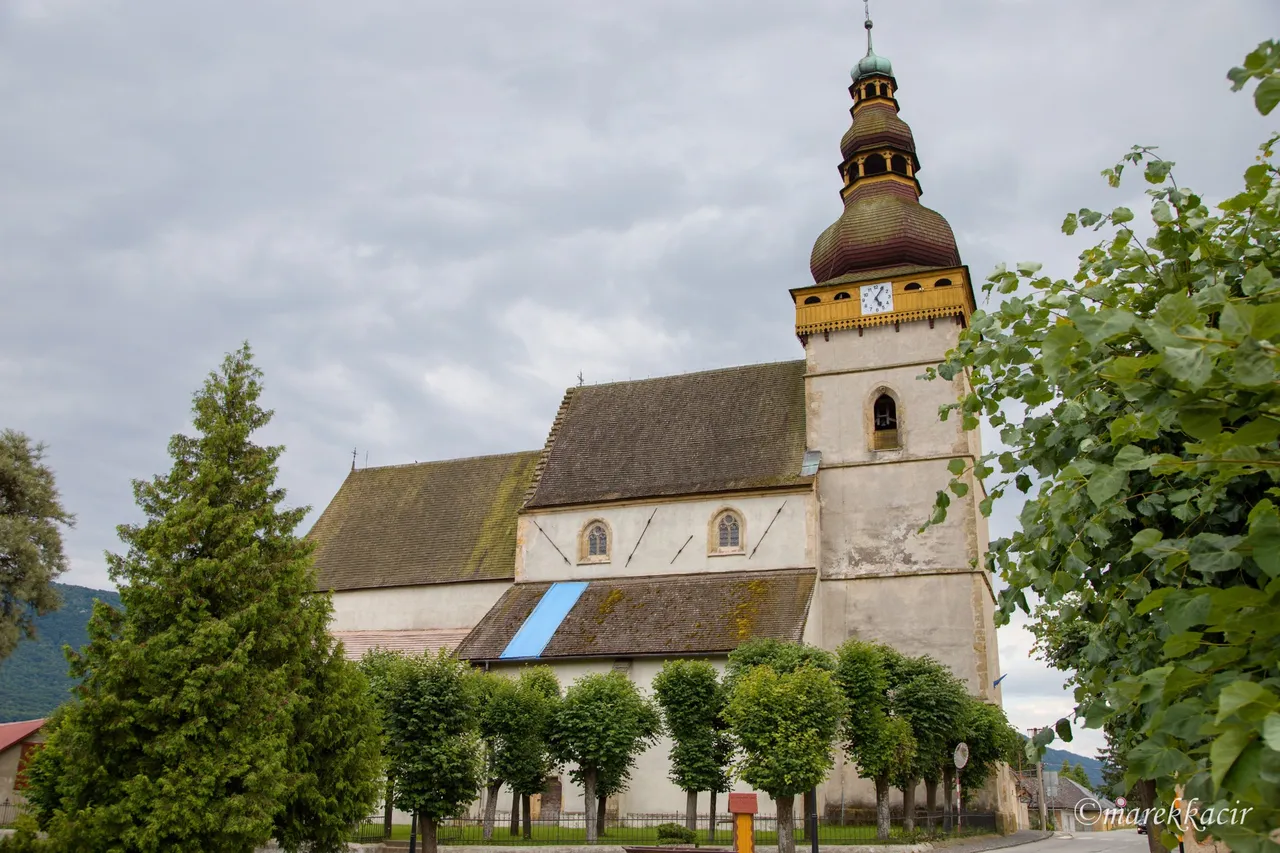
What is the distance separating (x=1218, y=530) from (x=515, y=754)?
24201 millimetres

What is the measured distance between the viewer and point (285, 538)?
20.6 meters

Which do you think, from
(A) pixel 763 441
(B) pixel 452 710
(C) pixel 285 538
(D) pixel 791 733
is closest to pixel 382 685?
(B) pixel 452 710

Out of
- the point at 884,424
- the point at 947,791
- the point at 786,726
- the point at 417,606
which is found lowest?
the point at 947,791

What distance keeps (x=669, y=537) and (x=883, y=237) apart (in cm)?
1318

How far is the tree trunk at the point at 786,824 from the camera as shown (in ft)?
77.5

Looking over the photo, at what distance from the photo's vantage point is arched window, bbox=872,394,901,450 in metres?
36.3

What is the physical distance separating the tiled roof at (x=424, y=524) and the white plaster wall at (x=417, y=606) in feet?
1.09

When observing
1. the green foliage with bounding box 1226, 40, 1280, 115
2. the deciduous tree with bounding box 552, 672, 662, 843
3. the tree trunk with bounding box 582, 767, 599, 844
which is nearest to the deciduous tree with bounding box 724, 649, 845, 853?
the deciduous tree with bounding box 552, 672, 662, 843

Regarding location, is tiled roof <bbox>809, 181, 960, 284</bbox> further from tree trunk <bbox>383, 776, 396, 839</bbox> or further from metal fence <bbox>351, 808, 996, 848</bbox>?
tree trunk <bbox>383, 776, 396, 839</bbox>

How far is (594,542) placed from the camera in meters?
38.3

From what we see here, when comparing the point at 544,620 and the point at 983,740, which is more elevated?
the point at 544,620

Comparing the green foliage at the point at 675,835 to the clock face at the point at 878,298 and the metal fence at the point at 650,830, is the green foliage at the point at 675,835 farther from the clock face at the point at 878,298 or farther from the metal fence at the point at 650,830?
the clock face at the point at 878,298

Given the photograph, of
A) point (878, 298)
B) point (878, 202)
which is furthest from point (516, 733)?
point (878, 202)

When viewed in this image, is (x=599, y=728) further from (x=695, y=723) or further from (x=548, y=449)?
(x=548, y=449)
